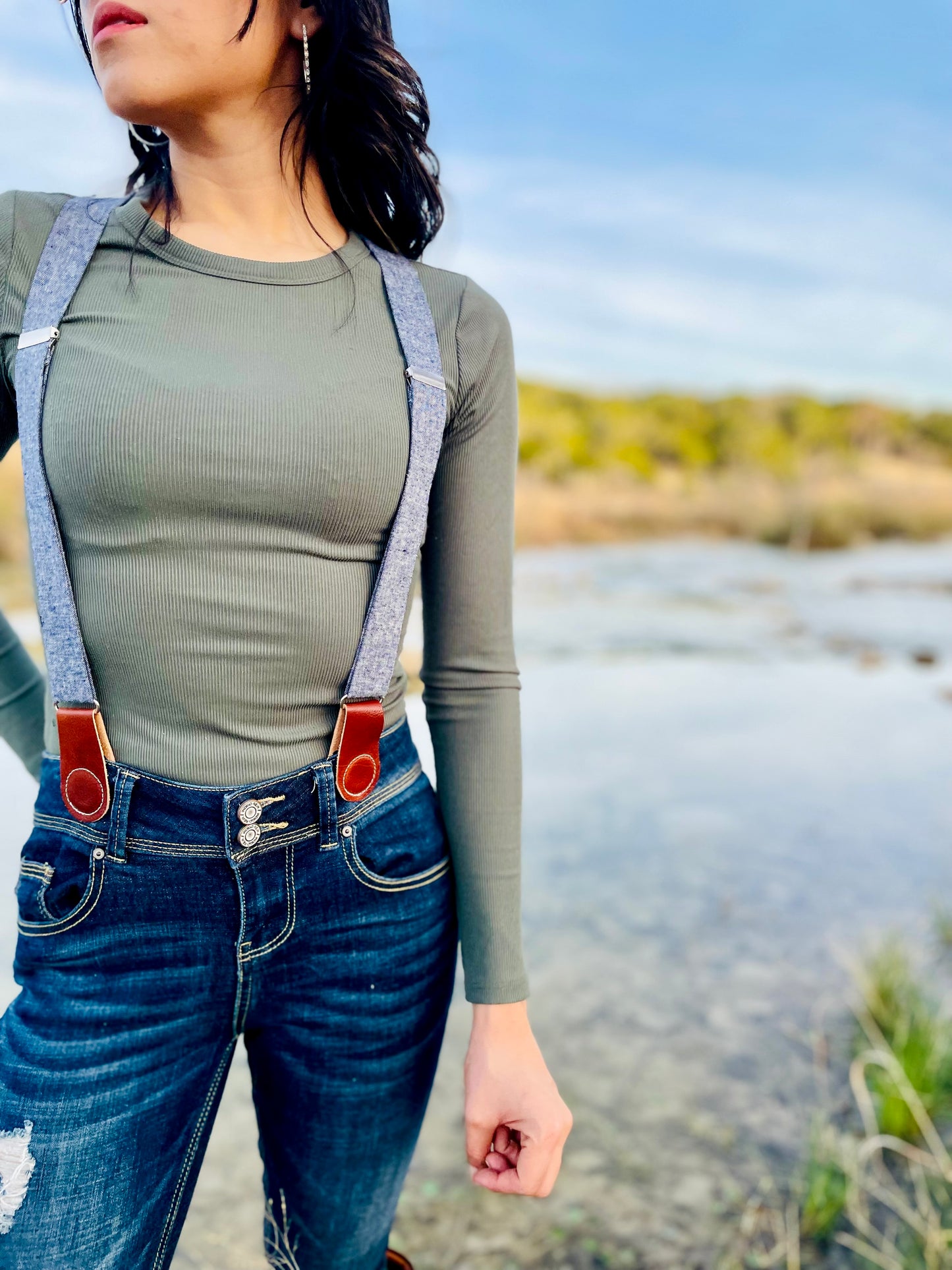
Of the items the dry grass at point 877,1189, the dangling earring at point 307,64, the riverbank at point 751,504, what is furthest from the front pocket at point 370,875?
the riverbank at point 751,504

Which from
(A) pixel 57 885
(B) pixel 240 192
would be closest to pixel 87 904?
(A) pixel 57 885

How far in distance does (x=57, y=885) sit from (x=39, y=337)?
1.37ft

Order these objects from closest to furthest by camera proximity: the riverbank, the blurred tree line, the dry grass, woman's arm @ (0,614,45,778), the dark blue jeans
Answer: the dark blue jeans → woman's arm @ (0,614,45,778) → the dry grass → the riverbank → the blurred tree line

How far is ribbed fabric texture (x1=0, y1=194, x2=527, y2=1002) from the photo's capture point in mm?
753

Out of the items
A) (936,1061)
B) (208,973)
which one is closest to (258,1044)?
(208,973)

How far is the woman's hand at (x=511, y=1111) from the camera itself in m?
0.82

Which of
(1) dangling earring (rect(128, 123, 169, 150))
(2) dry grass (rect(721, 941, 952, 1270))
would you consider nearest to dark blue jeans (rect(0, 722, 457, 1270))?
(1) dangling earring (rect(128, 123, 169, 150))

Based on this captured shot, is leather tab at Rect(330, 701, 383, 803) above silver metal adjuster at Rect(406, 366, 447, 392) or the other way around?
the other way around

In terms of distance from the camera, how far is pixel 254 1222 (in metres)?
1.93

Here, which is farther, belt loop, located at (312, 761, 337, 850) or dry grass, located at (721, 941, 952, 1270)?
dry grass, located at (721, 941, 952, 1270)

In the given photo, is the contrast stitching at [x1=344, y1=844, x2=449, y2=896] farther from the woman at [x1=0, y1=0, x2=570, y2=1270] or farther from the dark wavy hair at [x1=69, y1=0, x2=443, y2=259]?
the dark wavy hair at [x1=69, y1=0, x2=443, y2=259]

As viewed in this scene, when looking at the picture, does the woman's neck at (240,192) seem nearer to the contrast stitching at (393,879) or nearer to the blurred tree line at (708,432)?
the contrast stitching at (393,879)

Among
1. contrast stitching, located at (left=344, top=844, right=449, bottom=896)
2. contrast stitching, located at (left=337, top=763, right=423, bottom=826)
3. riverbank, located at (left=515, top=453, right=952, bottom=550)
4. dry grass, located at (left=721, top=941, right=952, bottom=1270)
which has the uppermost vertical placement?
contrast stitching, located at (left=337, top=763, right=423, bottom=826)

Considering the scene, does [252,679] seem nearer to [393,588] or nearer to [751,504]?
[393,588]
